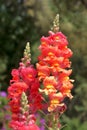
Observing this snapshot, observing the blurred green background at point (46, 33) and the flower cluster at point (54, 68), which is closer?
the flower cluster at point (54, 68)

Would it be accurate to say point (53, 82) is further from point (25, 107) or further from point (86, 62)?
point (86, 62)

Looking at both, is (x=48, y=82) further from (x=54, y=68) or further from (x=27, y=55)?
(x=27, y=55)

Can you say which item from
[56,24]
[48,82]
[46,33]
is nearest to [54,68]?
[48,82]

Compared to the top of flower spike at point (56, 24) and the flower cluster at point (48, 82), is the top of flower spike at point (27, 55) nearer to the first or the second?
the flower cluster at point (48, 82)

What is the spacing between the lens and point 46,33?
11.6 metres

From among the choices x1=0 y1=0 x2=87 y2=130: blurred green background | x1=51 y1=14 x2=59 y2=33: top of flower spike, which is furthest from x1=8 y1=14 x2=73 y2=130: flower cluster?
x1=0 y1=0 x2=87 y2=130: blurred green background

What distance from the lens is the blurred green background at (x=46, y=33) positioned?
9.54m

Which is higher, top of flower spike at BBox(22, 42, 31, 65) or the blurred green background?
the blurred green background

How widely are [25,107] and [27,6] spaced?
38.9ft

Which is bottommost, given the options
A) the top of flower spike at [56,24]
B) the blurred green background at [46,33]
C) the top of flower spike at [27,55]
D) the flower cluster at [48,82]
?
the flower cluster at [48,82]

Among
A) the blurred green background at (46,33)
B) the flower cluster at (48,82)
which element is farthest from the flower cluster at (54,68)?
the blurred green background at (46,33)

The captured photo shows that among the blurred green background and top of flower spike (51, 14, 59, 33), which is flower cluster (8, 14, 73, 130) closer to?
top of flower spike (51, 14, 59, 33)

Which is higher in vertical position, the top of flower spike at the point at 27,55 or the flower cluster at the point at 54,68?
the top of flower spike at the point at 27,55

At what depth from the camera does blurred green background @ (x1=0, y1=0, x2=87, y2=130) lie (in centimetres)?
954
